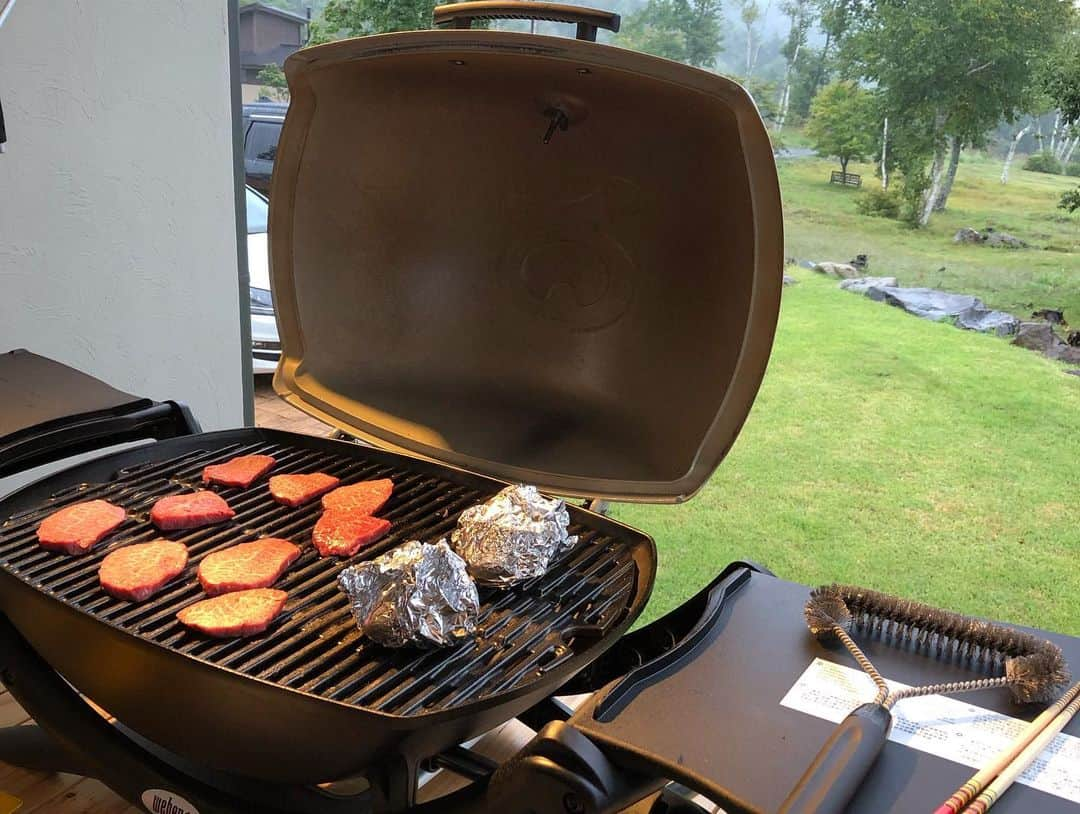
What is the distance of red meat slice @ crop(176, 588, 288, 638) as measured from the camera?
0.97 meters

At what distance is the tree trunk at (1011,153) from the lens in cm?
185

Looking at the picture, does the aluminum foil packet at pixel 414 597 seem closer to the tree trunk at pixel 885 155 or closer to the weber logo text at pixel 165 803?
the weber logo text at pixel 165 803

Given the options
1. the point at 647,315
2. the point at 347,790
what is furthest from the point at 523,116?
the point at 347,790

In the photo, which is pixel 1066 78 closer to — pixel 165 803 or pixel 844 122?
pixel 844 122

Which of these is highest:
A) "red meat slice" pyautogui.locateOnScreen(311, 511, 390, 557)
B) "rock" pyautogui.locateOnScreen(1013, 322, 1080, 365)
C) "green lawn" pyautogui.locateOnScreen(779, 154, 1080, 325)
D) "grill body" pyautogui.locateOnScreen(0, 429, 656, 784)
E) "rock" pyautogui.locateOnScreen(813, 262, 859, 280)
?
"green lawn" pyautogui.locateOnScreen(779, 154, 1080, 325)

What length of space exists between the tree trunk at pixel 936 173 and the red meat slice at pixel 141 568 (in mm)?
1637

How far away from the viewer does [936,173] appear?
1.95 m

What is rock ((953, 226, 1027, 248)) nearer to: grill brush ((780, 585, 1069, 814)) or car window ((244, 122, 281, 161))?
grill brush ((780, 585, 1069, 814))

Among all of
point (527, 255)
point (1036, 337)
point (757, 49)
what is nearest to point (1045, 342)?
point (1036, 337)

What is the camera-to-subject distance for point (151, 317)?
6.88 ft

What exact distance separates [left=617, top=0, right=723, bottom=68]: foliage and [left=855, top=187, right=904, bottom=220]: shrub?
463mm

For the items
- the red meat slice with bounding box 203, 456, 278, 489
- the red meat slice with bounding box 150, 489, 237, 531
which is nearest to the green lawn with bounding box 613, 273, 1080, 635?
Answer: the red meat slice with bounding box 203, 456, 278, 489

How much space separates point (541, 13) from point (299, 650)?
0.85 meters

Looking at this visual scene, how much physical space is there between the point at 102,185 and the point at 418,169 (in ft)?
2.86
